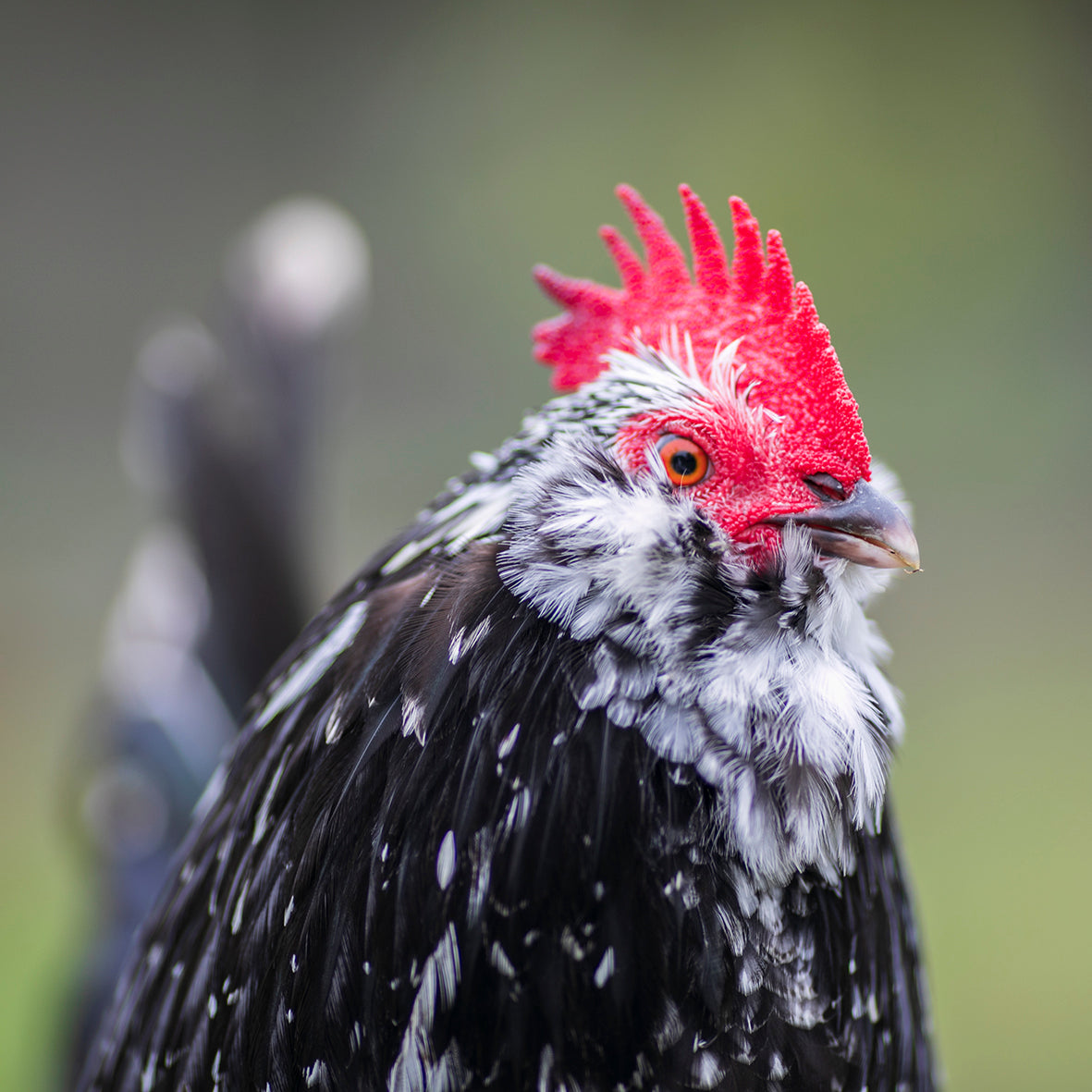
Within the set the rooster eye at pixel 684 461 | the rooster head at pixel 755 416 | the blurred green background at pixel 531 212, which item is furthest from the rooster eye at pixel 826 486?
the blurred green background at pixel 531 212

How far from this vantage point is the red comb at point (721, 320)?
1149 mm

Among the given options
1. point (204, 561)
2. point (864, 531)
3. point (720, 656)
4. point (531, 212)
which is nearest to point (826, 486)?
point (864, 531)

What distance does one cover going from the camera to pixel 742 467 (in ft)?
3.63

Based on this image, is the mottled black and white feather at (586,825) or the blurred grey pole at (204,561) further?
the blurred grey pole at (204,561)

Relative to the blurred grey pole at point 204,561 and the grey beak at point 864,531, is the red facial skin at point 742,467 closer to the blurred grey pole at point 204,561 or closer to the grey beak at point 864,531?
the grey beak at point 864,531

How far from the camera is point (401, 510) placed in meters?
5.48

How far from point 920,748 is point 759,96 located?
5082 mm

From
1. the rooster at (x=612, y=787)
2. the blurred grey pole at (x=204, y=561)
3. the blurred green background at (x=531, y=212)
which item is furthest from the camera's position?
the blurred green background at (x=531, y=212)

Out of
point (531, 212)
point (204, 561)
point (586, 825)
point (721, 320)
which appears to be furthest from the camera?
point (531, 212)

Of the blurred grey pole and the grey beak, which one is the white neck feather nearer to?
the grey beak

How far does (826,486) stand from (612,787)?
0.42m

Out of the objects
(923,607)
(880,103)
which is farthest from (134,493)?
(880,103)

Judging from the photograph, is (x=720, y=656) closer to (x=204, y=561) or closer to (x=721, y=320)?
(x=721, y=320)

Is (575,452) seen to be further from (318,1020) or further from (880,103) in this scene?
Answer: (880,103)
